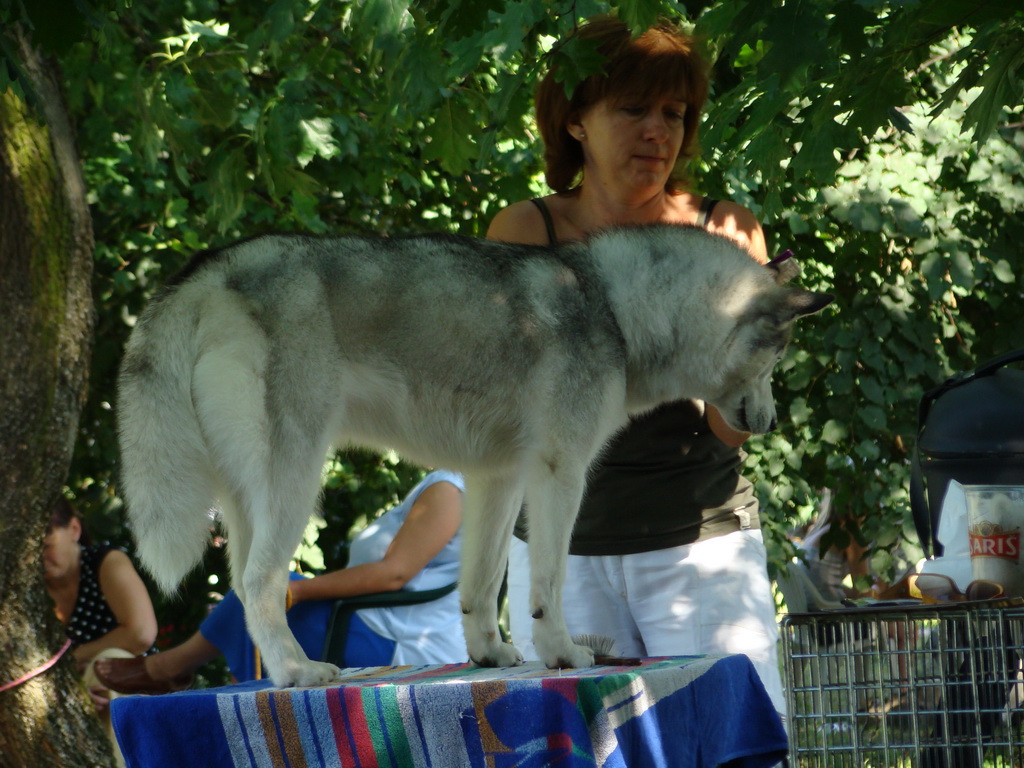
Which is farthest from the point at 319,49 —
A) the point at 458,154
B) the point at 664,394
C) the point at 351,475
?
the point at 664,394

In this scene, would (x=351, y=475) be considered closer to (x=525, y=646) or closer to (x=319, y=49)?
(x=319, y=49)

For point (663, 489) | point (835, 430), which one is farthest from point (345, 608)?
point (835, 430)

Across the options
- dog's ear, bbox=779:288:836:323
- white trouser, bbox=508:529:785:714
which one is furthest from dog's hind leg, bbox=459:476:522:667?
dog's ear, bbox=779:288:836:323

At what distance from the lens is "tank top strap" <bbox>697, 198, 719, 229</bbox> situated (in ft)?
10.5

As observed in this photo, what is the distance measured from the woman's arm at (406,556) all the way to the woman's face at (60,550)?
218cm

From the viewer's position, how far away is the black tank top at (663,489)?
2977mm

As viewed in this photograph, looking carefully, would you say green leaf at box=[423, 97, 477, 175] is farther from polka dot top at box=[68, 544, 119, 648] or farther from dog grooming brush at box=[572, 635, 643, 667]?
polka dot top at box=[68, 544, 119, 648]

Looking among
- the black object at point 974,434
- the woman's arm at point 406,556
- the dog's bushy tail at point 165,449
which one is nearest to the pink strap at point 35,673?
the woman's arm at point 406,556

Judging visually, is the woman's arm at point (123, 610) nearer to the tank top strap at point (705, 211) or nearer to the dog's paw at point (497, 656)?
the dog's paw at point (497, 656)

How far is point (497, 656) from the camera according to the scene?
8.62 ft

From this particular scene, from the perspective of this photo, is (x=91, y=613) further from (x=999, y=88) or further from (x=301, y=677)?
(x=999, y=88)

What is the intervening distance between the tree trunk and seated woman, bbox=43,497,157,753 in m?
0.95

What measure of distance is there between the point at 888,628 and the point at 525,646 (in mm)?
1222

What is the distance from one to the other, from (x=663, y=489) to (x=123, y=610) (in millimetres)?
4036
